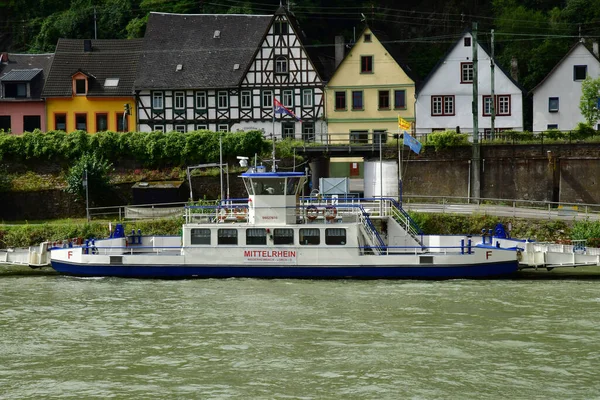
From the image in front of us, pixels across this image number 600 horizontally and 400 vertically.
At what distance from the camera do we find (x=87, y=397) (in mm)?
22078

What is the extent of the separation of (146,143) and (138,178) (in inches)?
76.7

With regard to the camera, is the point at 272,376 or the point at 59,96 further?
the point at 59,96

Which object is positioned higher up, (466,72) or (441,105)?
(466,72)

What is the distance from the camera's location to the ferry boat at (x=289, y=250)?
120 feet

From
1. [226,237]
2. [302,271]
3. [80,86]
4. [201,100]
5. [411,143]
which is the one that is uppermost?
[80,86]

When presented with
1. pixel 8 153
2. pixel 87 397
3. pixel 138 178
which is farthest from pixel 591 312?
pixel 8 153

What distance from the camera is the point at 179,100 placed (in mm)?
62406

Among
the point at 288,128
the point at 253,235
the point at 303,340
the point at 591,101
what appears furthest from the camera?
the point at 288,128

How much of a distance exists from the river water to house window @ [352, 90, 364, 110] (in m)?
27.5

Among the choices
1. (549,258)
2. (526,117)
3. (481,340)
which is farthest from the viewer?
(526,117)

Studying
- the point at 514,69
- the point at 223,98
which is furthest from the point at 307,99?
the point at 514,69

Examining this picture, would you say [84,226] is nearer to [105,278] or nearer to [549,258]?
[105,278]

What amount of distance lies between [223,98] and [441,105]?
39.6ft

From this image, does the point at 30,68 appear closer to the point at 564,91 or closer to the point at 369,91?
the point at 369,91
